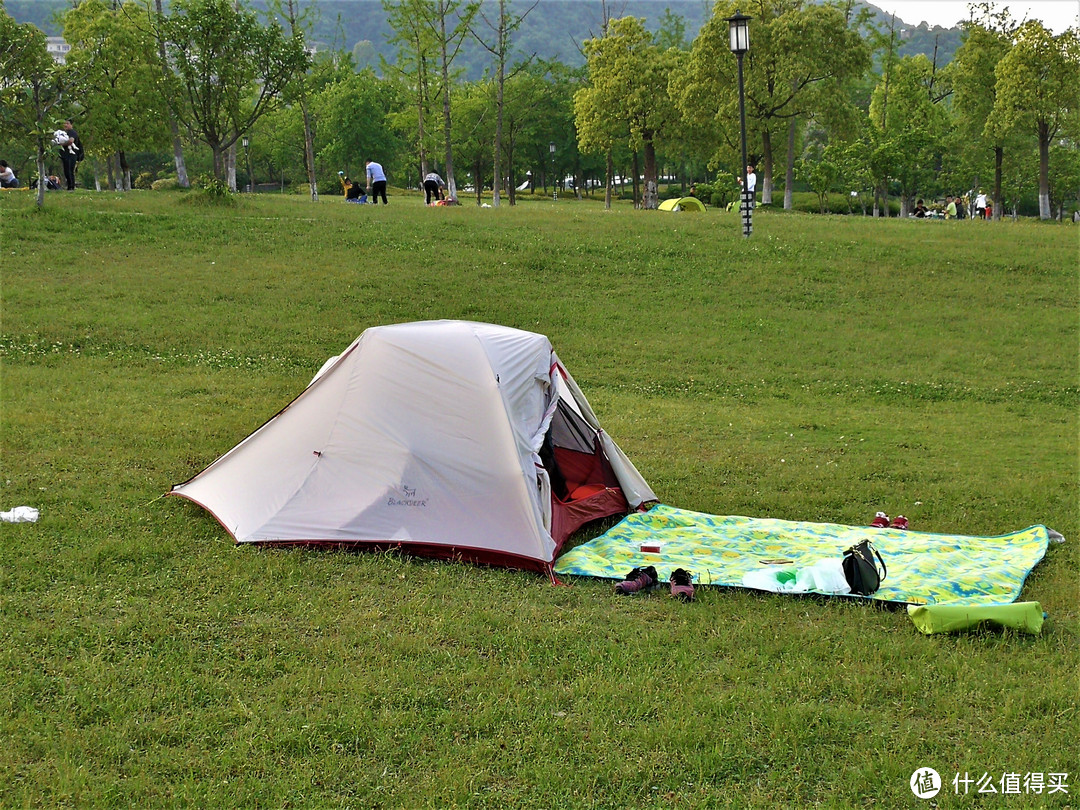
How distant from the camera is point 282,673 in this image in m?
5.15

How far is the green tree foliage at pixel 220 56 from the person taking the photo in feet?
79.2

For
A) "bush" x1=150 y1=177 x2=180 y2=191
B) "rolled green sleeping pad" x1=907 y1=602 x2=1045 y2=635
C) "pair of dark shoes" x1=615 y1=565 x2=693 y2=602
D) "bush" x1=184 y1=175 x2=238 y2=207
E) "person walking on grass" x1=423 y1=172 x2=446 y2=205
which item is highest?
"bush" x1=150 y1=177 x2=180 y2=191

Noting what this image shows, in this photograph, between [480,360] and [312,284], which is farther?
[312,284]

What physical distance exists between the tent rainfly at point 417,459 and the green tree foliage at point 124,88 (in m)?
25.9

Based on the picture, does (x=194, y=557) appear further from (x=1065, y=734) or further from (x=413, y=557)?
(x=1065, y=734)

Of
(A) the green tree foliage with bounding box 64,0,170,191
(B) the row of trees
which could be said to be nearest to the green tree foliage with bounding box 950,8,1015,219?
(B) the row of trees

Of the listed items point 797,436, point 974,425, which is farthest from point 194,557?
point 974,425

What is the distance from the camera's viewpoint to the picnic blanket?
642cm

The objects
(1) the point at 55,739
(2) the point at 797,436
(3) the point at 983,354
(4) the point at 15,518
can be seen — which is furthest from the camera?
(3) the point at 983,354

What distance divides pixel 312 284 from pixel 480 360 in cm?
1081

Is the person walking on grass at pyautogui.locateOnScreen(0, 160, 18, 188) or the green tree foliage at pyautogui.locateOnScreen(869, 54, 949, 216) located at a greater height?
the green tree foliage at pyautogui.locateOnScreen(869, 54, 949, 216)

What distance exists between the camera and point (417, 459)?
716 centimetres

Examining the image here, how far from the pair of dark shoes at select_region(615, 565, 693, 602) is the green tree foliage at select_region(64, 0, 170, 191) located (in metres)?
28.3

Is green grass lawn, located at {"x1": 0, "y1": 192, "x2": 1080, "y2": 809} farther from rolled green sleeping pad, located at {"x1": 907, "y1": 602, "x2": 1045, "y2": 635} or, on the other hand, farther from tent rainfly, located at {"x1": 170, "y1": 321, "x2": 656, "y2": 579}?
tent rainfly, located at {"x1": 170, "y1": 321, "x2": 656, "y2": 579}
